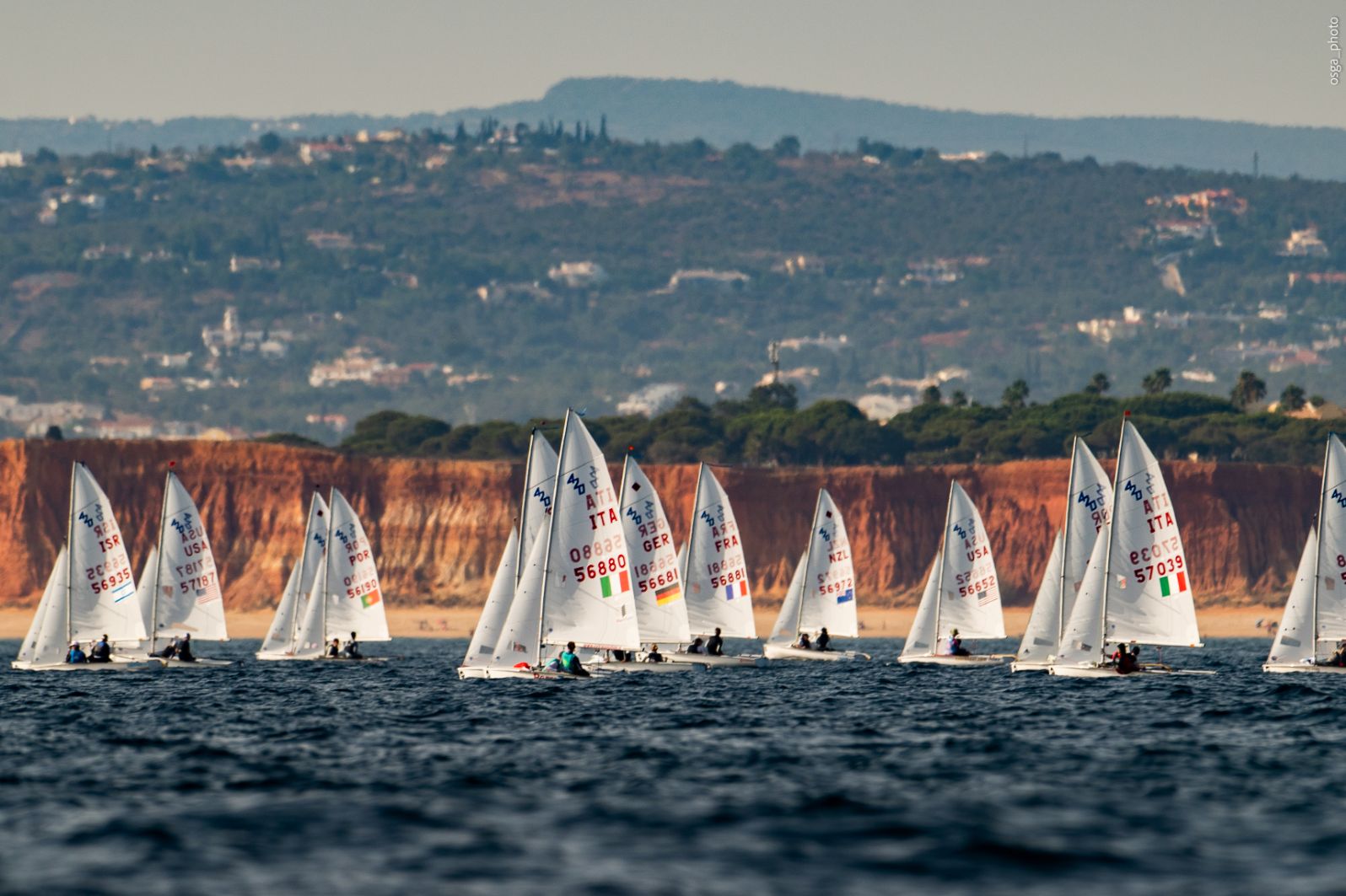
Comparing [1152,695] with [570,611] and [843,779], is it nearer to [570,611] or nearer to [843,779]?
[570,611]

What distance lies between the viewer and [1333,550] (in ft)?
192

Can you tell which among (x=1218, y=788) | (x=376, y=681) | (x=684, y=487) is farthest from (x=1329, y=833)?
(x=684, y=487)

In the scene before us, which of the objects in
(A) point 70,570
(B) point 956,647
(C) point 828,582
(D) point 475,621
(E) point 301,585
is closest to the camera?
(A) point 70,570

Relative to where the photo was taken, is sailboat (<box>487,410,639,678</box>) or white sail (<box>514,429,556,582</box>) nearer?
sailboat (<box>487,410,639,678</box>)

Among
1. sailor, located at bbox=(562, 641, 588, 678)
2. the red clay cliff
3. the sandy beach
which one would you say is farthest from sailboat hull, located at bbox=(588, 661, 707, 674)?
the red clay cliff

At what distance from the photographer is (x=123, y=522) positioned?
155 meters

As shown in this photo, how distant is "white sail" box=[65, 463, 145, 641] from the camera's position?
64.8 meters

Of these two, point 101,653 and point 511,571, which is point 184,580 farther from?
point 511,571

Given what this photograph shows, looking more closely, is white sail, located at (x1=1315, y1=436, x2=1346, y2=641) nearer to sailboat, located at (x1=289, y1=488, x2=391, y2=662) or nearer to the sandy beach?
sailboat, located at (x1=289, y1=488, x2=391, y2=662)

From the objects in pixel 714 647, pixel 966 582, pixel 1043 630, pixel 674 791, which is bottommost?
pixel 674 791

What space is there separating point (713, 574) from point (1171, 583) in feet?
58.7

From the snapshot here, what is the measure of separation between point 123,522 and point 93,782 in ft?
398

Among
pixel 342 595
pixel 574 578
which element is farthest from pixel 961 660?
pixel 574 578

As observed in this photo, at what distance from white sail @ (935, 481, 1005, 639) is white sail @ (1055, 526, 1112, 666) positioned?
1422 centimetres
